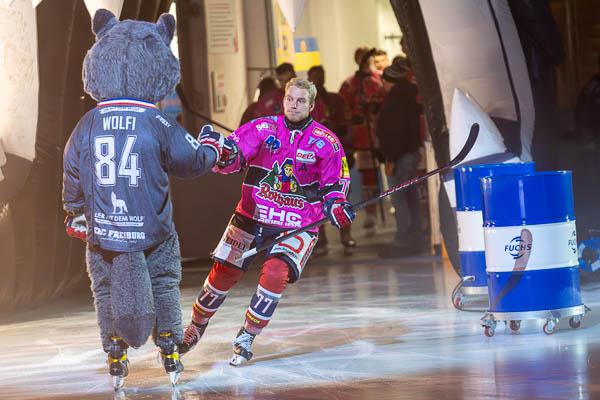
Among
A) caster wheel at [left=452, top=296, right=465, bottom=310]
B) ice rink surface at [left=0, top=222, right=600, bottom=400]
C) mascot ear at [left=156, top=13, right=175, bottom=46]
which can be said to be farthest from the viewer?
caster wheel at [left=452, top=296, right=465, bottom=310]

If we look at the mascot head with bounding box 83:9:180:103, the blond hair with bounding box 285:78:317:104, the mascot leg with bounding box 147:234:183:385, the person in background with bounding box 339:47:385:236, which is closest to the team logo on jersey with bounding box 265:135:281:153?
the blond hair with bounding box 285:78:317:104

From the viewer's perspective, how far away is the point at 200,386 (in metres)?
5.36

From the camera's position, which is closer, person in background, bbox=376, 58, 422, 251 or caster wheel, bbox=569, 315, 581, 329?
caster wheel, bbox=569, 315, 581, 329

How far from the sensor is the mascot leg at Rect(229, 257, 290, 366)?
19.1 feet

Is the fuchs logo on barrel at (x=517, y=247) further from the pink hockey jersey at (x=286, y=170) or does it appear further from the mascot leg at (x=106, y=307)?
the mascot leg at (x=106, y=307)

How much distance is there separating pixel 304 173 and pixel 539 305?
4.32ft

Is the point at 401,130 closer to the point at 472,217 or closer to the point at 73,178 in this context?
the point at 472,217

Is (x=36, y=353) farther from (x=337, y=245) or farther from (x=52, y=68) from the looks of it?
(x=337, y=245)

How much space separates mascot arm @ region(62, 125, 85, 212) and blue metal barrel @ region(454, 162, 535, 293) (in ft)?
7.98

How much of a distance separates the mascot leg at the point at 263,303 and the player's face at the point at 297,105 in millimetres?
691

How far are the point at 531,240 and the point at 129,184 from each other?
2.08 m

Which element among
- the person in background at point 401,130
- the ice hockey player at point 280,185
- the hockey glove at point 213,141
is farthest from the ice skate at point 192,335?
the person in background at point 401,130

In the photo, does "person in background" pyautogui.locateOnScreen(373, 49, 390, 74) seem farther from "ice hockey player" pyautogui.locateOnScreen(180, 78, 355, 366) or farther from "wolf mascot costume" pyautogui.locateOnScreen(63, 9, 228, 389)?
"wolf mascot costume" pyautogui.locateOnScreen(63, 9, 228, 389)

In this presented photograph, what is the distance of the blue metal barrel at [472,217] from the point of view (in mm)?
6949
